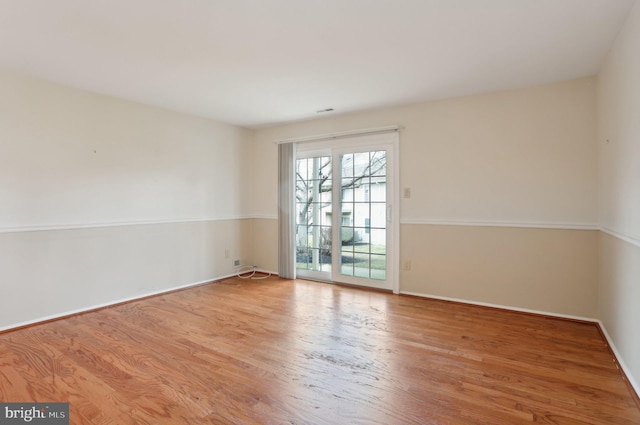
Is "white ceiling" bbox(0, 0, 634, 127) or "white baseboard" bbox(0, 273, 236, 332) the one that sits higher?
"white ceiling" bbox(0, 0, 634, 127)

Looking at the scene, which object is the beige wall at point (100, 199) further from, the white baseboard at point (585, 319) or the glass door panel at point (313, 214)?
the white baseboard at point (585, 319)

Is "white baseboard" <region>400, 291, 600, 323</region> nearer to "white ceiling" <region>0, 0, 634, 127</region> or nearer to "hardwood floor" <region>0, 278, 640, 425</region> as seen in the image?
"hardwood floor" <region>0, 278, 640, 425</region>

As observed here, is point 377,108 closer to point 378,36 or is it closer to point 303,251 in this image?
point 378,36

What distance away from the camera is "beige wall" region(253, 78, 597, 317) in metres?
3.20

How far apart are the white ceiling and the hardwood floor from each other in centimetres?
235

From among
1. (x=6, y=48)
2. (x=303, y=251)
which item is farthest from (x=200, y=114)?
(x=303, y=251)

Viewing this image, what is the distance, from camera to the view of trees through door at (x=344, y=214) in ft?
14.3

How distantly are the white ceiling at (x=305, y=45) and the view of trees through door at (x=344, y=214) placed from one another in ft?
3.68

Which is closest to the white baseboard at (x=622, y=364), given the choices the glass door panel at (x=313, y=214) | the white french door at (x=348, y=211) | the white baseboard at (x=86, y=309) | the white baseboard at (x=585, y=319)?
the white baseboard at (x=585, y=319)

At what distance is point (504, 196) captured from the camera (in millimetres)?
3543

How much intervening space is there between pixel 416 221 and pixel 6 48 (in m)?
4.12

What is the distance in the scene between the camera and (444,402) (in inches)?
75.9

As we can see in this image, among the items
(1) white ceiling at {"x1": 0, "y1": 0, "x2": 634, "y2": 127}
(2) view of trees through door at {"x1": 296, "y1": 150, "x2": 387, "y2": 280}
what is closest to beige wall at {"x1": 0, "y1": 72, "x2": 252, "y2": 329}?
(1) white ceiling at {"x1": 0, "y1": 0, "x2": 634, "y2": 127}

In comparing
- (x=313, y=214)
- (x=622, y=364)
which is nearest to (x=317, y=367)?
(x=622, y=364)
